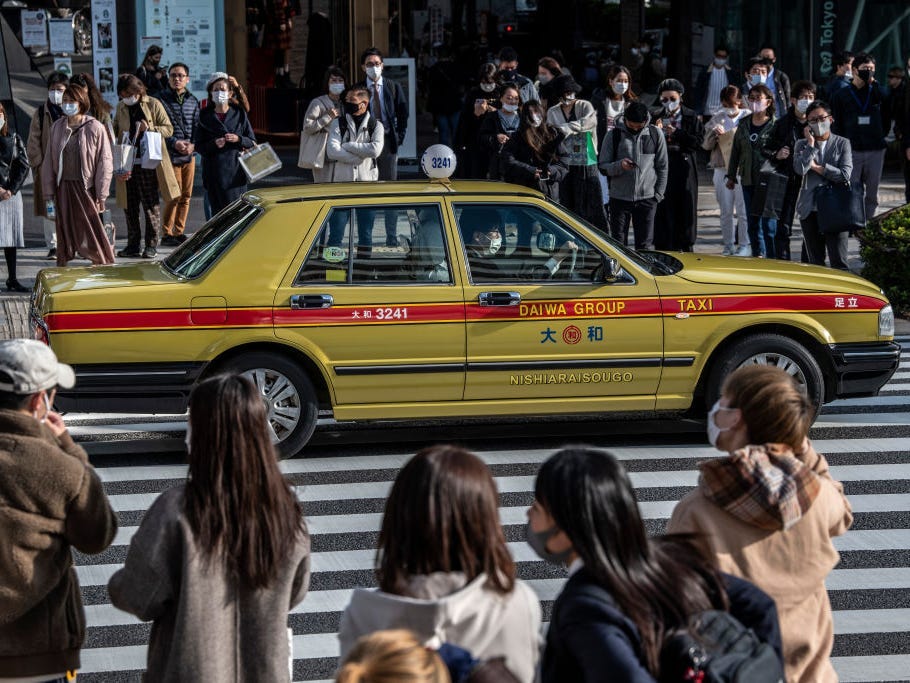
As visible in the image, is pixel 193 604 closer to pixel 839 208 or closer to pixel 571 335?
pixel 571 335

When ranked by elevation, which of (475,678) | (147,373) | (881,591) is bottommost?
(881,591)

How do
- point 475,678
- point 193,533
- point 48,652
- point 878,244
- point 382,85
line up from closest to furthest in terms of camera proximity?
point 475,678
point 193,533
point 48,652
point 878,244
point 382,85

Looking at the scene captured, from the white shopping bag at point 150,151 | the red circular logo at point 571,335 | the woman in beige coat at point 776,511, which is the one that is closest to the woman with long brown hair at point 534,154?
the white shopping bag at point 150,151

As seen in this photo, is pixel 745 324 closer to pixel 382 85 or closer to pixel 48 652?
pixel 48 652

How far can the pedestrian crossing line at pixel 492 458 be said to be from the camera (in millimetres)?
9133

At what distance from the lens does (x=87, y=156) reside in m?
14.5

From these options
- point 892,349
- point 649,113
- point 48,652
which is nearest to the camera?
point 48,652

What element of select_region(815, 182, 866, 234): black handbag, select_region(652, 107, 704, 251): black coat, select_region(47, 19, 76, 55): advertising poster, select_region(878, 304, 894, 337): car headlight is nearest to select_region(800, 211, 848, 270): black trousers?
select_region(815, 182, 866, 234): black handbag

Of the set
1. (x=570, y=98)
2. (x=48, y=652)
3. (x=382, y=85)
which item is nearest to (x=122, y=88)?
(x=382, y=85)

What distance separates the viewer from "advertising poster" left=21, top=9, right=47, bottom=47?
22.7 meters

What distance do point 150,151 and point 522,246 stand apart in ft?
24.4

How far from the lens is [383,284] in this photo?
29.8 ft

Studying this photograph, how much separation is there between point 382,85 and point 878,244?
18.6 feet

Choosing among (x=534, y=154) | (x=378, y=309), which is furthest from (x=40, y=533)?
(x=534, y=154)
